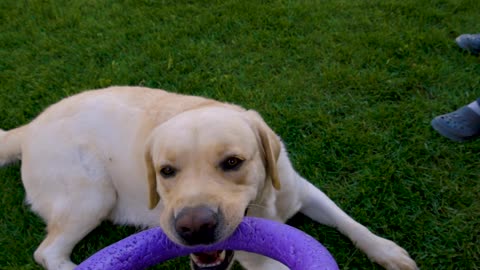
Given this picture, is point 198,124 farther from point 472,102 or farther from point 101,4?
point 101,4

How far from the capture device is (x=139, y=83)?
16.4ft

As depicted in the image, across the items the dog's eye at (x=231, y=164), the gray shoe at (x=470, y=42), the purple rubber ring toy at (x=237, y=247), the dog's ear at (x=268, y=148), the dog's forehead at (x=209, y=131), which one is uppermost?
the dog's forehead at (x=209, y=131)

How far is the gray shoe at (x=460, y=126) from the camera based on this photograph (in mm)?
3887

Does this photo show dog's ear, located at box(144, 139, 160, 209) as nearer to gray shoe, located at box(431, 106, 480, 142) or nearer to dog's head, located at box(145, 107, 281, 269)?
dog's head, located at box(145, 107, 281, 269)

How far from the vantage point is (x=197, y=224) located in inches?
86.0

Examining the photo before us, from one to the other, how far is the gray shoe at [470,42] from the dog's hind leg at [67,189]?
3690 mm

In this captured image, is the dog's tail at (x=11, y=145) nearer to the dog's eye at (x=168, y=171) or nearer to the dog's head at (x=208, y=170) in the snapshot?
the dog's head at (x=208, y=170)

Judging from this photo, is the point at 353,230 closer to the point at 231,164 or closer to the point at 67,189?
the point at 231,164

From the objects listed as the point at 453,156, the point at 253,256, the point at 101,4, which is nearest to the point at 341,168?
the point at 453,156

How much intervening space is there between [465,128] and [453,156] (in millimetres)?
321

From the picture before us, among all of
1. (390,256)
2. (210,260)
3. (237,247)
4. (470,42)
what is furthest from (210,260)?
(470,42)

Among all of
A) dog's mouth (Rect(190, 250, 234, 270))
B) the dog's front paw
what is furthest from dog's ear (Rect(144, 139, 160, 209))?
the dog's front paw

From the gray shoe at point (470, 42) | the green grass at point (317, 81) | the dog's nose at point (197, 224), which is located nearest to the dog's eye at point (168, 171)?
the dog's nose at point (197, 224)

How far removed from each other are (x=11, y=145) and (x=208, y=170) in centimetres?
221
